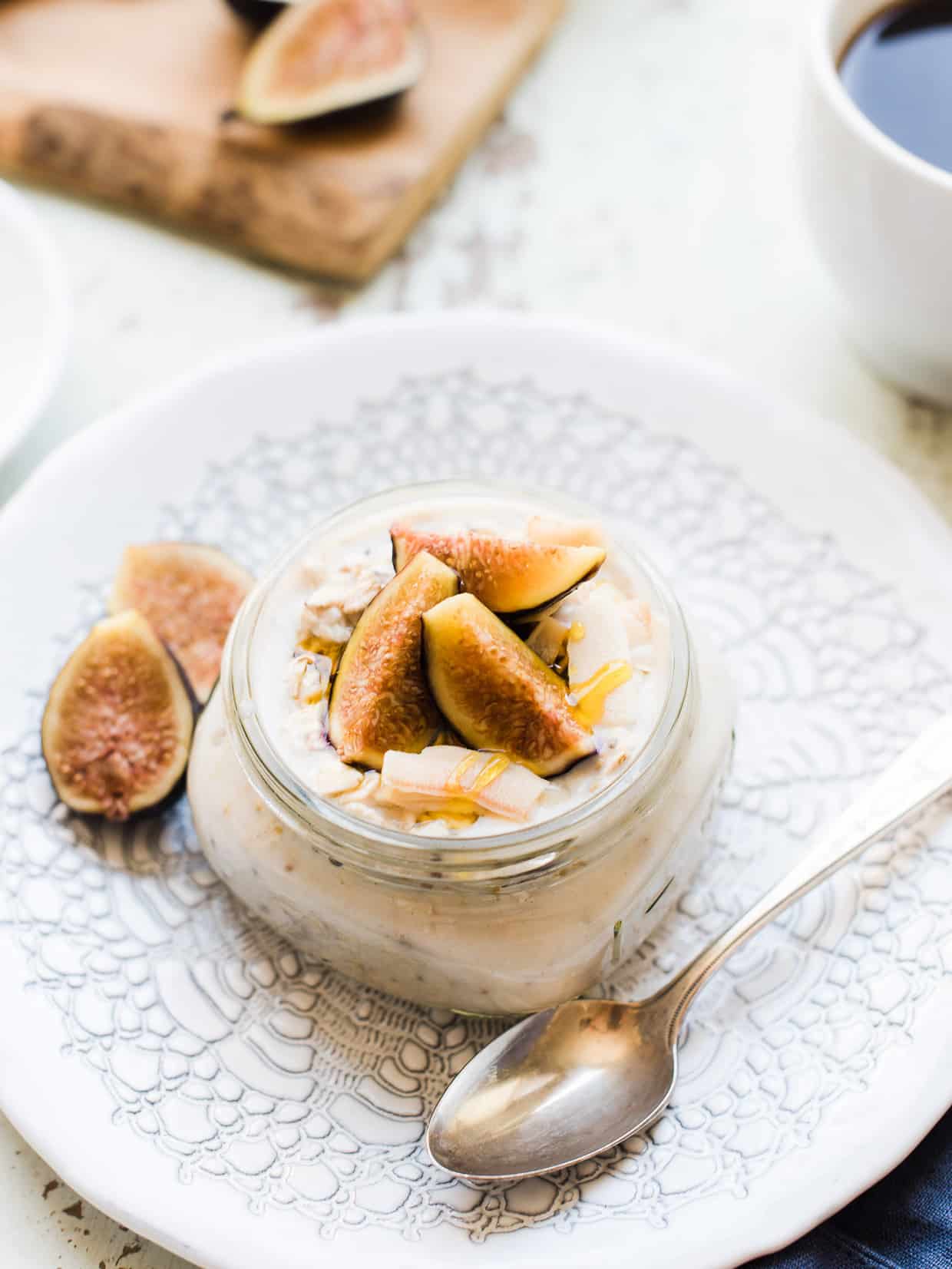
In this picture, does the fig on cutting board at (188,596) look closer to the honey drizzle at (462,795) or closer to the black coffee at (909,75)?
the honey drizzle at (462,795)

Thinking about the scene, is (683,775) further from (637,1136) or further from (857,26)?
(857,26)

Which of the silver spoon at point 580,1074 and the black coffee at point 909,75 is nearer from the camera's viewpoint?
the silver spoon at point 580,1074

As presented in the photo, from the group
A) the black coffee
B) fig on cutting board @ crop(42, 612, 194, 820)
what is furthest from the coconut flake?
the black coffee

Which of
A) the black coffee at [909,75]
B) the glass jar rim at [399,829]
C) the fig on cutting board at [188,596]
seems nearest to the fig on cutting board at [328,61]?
the black coffee at [909,75]

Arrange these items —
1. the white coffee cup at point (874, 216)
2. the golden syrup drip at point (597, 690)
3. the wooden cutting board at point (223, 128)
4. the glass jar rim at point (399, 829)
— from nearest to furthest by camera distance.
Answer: the glass jar rim at point (399, 829) → the golden syrup drip at point (597, 690) → the white coffee cup at point (874, 216) → the wooden cutting board at point (223, 128)

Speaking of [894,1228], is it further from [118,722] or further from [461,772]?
[118,722]

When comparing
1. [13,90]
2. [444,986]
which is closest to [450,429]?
[444,986]

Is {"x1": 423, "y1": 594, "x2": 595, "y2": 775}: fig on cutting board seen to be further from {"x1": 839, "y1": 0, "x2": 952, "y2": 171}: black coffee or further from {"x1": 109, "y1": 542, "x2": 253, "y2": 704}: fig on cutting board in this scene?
{"x1": 839, "y1": 0, "x2": 952, "y2": 171}: black coffee
